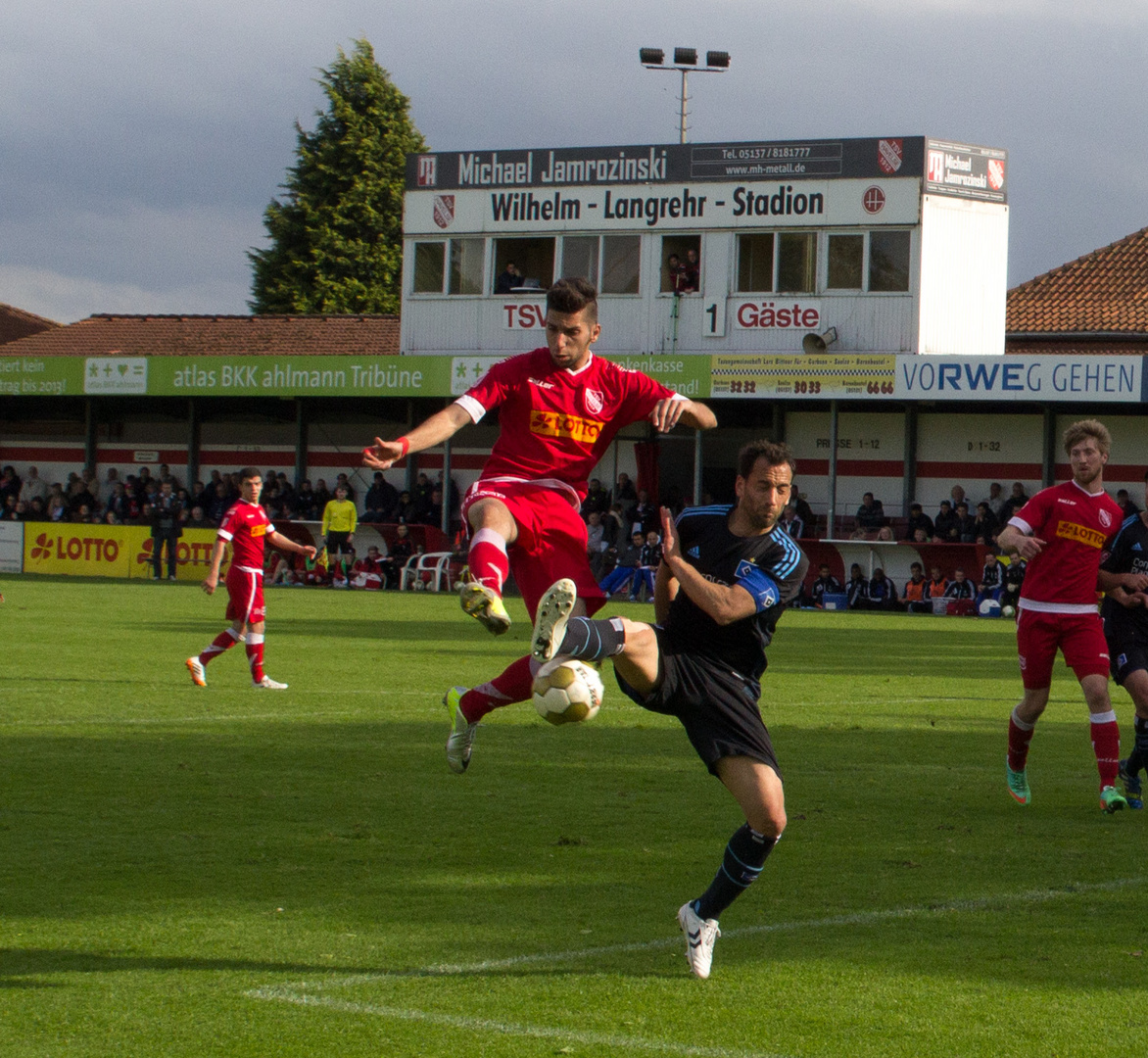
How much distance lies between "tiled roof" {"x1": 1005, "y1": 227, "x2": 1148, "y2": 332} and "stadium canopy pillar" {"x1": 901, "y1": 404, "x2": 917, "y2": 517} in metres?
13.4

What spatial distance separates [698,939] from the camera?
559 cm

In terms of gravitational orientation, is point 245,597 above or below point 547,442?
below

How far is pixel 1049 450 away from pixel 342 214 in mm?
41586

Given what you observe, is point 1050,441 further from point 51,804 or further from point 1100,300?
point 51,804

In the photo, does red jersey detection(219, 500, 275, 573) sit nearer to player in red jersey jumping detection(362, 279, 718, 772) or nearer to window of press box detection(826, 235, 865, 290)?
player in red jersey jumping detection(362, 279, 718, 772)

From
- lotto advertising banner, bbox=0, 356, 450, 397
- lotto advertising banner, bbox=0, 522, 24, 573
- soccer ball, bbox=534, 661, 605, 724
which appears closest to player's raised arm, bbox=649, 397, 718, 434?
soccer ball, bbox=534, 661, 605, 724

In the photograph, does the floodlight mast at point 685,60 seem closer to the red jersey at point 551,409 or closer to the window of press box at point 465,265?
the window of press box at point 465,265

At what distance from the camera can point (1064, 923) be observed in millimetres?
6367

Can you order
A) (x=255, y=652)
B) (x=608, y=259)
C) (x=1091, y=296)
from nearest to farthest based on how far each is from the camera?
(x=255, y=652) < (x=608, y=259) < (x=1091, y=296)

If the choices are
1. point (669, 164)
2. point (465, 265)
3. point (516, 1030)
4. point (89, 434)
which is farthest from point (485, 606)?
point (89, 434)

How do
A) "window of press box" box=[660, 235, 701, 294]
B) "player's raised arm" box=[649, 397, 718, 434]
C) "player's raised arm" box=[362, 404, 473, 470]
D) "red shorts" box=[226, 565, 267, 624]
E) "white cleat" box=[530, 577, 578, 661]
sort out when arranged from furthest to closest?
"window of press box" box=[660, 235, 701, 294] < "red shorts" box=[226, 565, 267, 624] < "player's raised arm" box=[649, 397, 718, 434] < "player's raised arm" box=[362, 404, 473, 470] < "white cleat" box=[530, 577, 578, 661]

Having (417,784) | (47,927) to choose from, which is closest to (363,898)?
(47,927)

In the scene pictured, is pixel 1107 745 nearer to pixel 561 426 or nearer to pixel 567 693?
pixel 561 426

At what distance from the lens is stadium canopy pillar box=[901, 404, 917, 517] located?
36.4 metres
